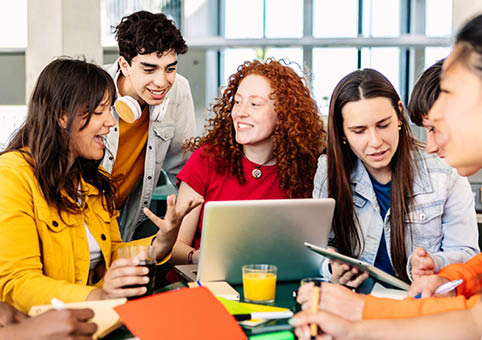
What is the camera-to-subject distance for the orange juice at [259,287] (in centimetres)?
139

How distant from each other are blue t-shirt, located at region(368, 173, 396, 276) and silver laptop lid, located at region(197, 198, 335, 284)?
43cm

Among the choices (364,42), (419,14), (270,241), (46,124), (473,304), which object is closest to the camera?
(473,304)

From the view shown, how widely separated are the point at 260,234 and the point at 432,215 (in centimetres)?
73

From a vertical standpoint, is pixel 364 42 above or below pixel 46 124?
above

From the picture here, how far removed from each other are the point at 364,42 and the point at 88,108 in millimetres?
4367

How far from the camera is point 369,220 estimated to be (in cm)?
198

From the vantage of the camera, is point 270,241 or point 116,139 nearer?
point 270,241

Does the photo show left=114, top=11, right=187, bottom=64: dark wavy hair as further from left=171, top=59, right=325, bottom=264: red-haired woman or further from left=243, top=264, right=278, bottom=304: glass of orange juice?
left=243, top=264, right=278, bottom=304: glass of orange juice

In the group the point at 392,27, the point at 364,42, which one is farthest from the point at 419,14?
the point at 364,42

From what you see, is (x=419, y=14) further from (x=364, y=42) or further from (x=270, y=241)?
(x=270, y=241)

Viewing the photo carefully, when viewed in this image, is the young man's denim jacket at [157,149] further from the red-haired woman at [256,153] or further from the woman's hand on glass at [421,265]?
the woman's hand on glass at [421,265]

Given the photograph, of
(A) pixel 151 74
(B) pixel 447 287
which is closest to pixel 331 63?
(A) pixel 151 74

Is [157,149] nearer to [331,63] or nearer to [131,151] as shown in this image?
[131,151]

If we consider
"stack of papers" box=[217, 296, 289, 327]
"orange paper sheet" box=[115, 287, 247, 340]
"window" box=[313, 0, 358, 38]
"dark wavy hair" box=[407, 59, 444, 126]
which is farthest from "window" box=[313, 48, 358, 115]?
"orange paper sheet" box=[115, 287, 247, 340]
